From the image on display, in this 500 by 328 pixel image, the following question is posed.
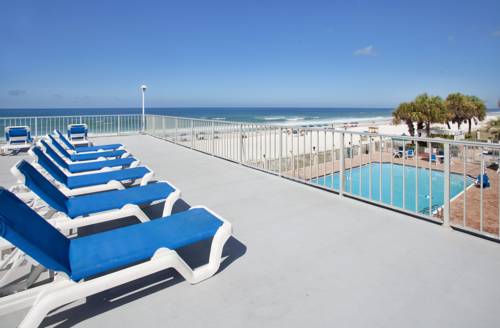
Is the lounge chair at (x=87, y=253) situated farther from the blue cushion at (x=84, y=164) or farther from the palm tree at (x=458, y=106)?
the palm tree at (x=458, y=106)

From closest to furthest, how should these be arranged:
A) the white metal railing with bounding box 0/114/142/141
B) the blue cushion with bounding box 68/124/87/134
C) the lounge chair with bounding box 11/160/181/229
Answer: the lounge chair with bounding box 11/160/181/229 → the blue cushion with bounding box 68/124/87/134 → the white metal railing with bounding box 0/114/142/141

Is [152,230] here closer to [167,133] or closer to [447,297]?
[447,297]

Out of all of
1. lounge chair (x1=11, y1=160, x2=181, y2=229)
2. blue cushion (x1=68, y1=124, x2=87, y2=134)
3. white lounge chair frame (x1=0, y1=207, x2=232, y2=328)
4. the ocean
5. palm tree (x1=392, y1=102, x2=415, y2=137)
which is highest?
the ocean

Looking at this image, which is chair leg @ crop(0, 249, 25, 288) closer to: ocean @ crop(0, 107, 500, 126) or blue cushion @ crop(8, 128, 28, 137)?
blue cushion @ crop(8, 128, 28, 137)

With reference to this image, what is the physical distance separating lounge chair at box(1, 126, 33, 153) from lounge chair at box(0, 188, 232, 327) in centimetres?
821

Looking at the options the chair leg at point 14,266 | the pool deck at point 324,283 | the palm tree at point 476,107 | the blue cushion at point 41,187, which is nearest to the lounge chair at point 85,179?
the blue cushion at point 41,187

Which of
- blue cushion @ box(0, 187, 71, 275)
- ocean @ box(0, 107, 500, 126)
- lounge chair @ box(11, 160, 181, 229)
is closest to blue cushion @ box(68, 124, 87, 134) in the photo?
lounge chair @ box(11, 160, 181, 229)

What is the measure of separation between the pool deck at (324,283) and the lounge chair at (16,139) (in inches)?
311

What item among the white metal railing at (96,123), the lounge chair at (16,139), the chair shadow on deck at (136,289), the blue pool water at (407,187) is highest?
the white metal railing at (96,123)

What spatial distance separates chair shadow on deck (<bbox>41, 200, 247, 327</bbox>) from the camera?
165 cm

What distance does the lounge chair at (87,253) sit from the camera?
4.81 feet

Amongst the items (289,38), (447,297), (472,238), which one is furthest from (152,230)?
(289,38)

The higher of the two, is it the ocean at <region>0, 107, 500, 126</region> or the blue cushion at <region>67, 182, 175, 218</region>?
the ocean at <region>0, 107, 500, 126</region>

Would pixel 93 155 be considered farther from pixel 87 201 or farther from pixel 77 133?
pixel 77 133
